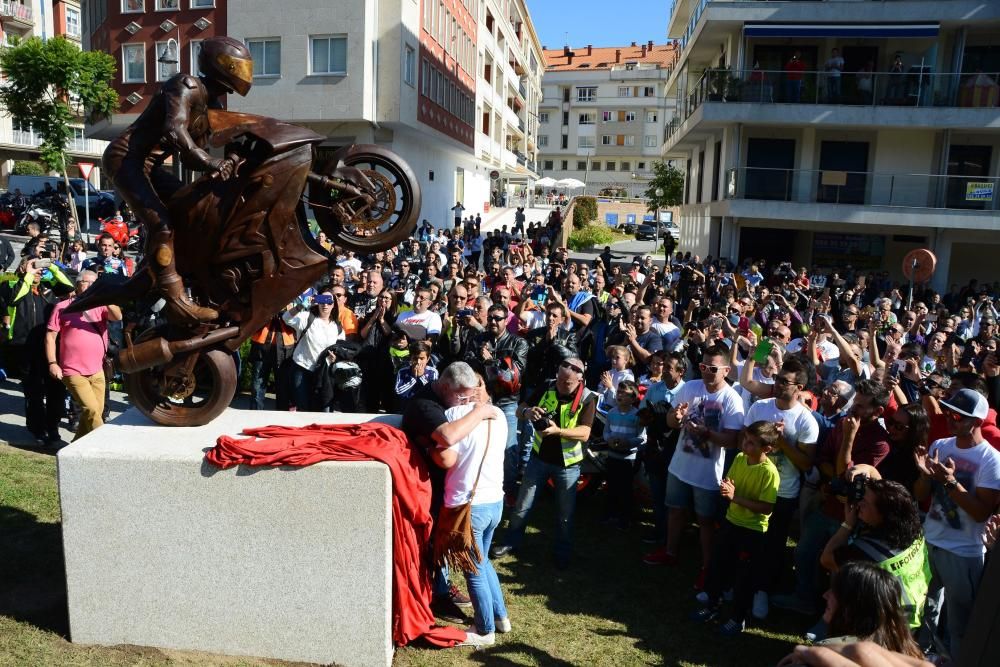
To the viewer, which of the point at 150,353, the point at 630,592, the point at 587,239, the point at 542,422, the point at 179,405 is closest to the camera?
the point at 150,353

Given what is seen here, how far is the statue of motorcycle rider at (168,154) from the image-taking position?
4.91m

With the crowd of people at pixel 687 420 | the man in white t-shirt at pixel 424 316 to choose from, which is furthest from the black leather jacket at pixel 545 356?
the man in white t-shirt at pixel 424 316

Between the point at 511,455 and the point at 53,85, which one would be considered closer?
the point at 511,455

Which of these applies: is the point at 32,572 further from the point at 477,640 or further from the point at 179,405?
the point at 477,640

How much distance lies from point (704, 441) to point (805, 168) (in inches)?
775

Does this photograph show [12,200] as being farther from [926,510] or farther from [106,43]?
[926,510]

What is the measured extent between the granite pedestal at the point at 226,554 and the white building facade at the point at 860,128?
65.2ft

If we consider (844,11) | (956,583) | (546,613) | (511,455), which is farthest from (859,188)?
(546,613)

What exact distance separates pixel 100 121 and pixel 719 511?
29.4 metres

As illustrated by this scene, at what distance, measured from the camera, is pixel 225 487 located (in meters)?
4.68

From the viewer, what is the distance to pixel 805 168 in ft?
76.5

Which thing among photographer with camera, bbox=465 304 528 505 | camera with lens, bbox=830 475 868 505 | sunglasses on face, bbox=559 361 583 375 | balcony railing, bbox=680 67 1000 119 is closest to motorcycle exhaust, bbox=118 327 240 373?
photographer with camera, bbox=465 304 528 505

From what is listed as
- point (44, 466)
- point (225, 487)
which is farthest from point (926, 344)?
point (44, 466)

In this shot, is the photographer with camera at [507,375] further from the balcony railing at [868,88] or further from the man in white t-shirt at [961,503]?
the balcony railing at [868,88]
